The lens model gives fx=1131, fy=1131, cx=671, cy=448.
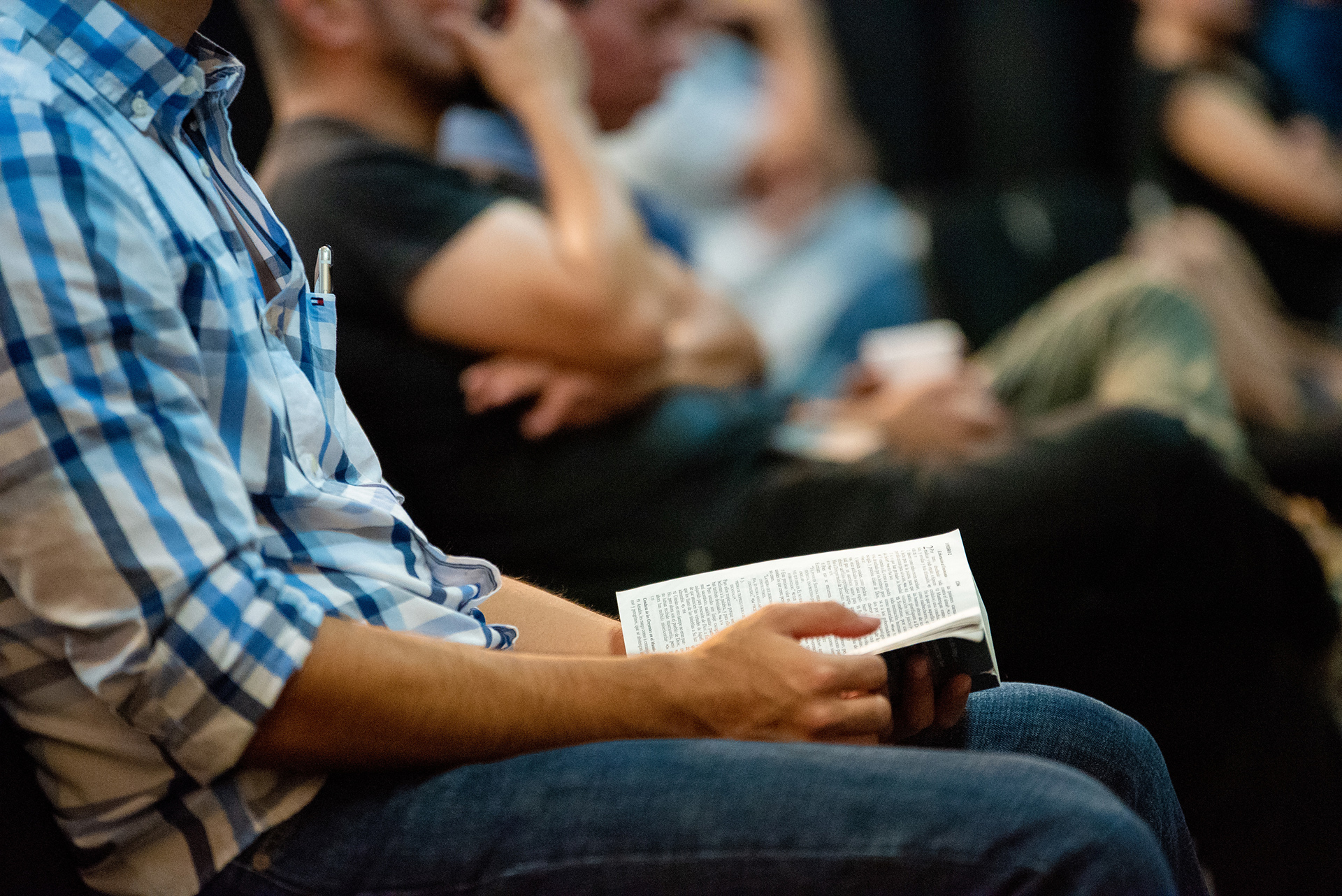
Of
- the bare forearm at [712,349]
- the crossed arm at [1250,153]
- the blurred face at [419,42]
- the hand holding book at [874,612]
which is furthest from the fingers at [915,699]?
the crossed arm at [1250,153]

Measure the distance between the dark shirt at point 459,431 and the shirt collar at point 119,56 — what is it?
2.01 ft

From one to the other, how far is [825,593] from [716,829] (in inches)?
9.6

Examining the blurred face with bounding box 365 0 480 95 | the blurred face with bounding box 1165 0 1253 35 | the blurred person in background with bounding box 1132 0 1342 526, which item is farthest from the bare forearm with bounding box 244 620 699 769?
the blurred face with bounding box 1165 0 1253 35

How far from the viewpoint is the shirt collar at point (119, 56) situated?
648mm

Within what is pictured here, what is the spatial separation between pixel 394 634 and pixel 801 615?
10.2 inches

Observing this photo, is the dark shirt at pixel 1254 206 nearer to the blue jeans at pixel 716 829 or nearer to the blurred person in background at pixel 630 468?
the blurred person in background at pixel 630 468

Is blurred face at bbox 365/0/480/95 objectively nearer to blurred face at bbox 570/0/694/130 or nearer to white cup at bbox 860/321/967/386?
blurred face at bbox 570/0/694/130

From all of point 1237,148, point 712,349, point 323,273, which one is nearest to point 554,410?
point 712,349

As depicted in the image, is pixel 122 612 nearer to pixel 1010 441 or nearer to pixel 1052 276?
pixel 1010 441

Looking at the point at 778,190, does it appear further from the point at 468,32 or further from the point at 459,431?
the point at 459,431

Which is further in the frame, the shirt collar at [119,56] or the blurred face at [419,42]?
the blurred face at [419,42]

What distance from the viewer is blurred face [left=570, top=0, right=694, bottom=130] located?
205 cm

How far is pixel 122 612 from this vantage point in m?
0.59

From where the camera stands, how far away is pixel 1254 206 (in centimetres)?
298
